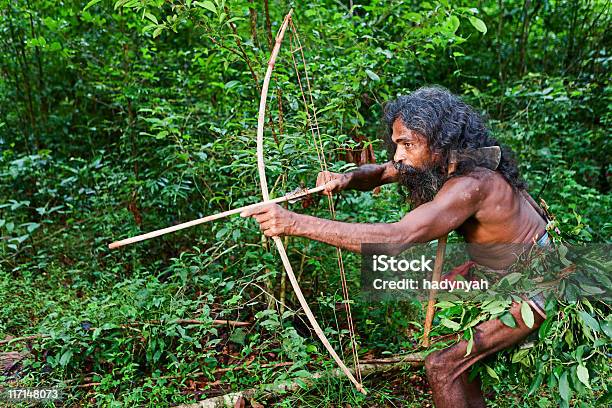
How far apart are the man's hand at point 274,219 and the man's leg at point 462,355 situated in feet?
3.03

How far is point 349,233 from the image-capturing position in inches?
93.5

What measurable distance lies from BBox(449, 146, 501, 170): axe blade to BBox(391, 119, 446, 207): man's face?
8cm

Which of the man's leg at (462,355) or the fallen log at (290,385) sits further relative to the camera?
the fallen log at (290,385)

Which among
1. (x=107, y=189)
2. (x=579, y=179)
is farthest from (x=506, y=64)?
(x=107, y=189)

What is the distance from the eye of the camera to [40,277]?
4.38m

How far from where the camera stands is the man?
2.39 metres

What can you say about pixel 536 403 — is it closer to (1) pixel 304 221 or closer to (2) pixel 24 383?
(1) pixel 304 221

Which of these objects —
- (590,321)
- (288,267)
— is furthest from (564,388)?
(288,267)

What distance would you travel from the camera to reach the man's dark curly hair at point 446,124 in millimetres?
2707

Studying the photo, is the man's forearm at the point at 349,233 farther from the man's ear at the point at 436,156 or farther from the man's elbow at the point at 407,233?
the man's ear at the point at 436,156

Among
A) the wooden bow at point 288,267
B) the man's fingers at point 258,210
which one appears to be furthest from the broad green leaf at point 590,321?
the man's fingers at point 258,210

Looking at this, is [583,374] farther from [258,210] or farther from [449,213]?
[258,210]

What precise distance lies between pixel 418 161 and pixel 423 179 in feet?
0.30

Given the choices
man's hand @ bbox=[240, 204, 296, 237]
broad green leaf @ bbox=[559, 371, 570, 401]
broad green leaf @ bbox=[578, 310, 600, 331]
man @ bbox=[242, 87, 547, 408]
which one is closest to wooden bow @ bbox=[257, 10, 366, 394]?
man's hand @ bbox=[240, 204, 296, 237]
